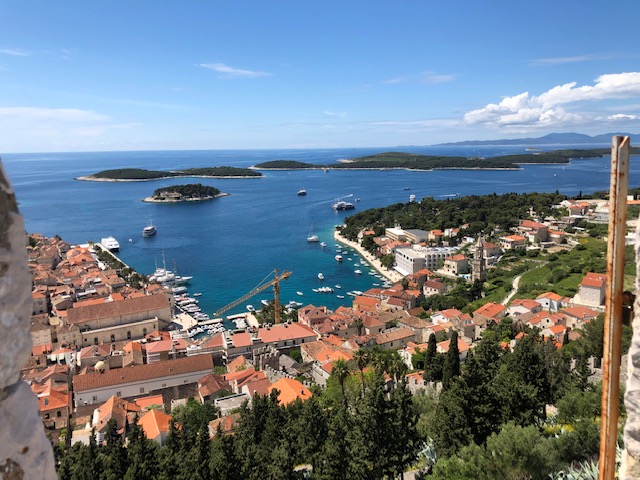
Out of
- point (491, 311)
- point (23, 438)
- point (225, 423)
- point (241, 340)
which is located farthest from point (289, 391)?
point (23, 438)

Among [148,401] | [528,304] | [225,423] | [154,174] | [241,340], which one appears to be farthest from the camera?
[154,174]

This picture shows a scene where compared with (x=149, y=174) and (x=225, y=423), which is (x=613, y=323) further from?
(x=149, y=174)

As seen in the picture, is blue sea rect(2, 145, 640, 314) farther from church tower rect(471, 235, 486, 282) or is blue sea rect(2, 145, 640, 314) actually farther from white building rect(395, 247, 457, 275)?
church tower rect(471, 235, 486, 282)

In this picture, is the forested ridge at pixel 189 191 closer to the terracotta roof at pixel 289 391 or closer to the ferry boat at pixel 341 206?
the ferry boat at pixel 341 206

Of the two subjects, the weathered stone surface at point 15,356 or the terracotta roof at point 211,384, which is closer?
the weathered stone surface at point 15,356

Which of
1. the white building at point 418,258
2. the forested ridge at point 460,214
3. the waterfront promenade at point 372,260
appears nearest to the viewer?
the white building at point 418,258

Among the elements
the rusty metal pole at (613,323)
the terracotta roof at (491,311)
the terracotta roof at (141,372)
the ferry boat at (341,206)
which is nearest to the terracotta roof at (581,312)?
the terracotta roof at (491,311)
